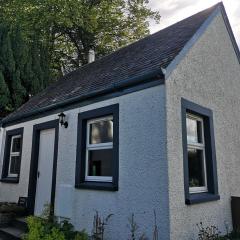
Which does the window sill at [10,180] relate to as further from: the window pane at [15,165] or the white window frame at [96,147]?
the white window frame at [96,147]

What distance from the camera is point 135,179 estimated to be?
511 centimetres

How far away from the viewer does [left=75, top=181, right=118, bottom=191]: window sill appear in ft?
17.8

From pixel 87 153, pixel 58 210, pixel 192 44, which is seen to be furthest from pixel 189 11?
pixel 58 210

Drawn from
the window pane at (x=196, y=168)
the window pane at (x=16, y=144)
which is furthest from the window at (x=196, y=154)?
the window pane at (x=16, y=144)

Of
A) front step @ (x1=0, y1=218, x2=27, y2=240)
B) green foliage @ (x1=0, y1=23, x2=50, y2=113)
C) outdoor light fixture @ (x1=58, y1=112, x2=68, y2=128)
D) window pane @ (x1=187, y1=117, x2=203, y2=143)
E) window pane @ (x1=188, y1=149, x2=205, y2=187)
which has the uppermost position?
green foliage @ (x1=0, y1=23, x2=50, y2=113)

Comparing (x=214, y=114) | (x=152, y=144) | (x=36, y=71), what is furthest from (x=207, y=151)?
(x=36, y=71)

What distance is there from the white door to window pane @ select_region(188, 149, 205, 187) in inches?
152

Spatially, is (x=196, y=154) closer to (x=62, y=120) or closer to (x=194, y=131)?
(x=194, y=131)

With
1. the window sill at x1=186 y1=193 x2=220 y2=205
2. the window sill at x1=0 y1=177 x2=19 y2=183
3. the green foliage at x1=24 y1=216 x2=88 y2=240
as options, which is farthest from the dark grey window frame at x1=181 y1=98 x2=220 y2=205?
the window sill at x1=0 y1=177 x2=19 y2=183

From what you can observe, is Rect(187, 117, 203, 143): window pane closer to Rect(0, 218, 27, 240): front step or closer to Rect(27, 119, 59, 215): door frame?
Rect(27, 119, 59, 215): door frame

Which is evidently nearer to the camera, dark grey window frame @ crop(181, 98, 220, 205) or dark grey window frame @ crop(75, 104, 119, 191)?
dark grey window frame @ crop(181, 98, 220, 205)

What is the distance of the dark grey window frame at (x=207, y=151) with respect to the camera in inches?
203

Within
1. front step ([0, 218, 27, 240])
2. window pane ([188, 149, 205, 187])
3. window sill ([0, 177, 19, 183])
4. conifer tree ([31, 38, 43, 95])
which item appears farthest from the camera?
conifer tree ([31, 38, 43, 95])

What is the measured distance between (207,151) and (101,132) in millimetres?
2455
